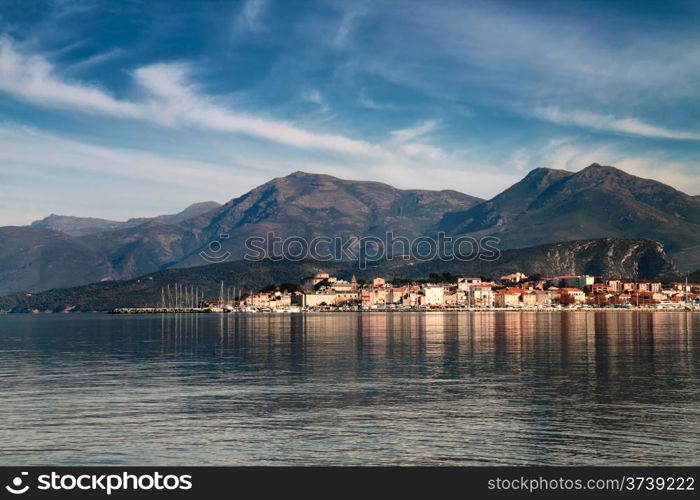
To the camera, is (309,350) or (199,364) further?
(309,350)

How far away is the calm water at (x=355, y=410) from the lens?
26.4 meters

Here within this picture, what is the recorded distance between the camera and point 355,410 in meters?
34.9

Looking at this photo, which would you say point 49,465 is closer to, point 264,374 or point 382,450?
point 382,450

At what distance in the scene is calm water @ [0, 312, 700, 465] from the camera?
86.7 ft

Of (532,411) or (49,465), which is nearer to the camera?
(49,465)

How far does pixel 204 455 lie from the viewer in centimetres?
2619

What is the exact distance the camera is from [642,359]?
194 ft
